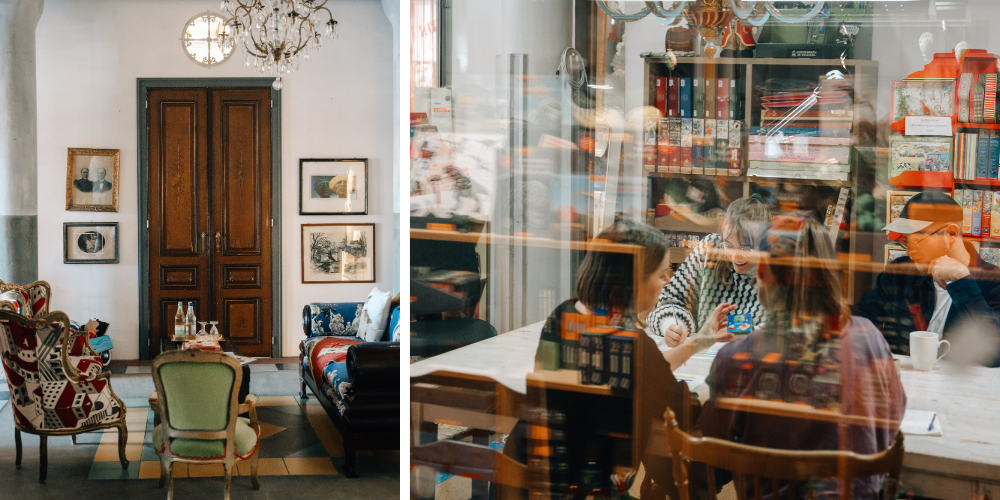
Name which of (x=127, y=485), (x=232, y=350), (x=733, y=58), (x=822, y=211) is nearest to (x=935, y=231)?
(x=822, y=211)

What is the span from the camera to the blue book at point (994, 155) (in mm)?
1050

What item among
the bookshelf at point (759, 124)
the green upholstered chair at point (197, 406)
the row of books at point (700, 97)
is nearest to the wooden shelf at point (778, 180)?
the bookshelf at point (759, 124)

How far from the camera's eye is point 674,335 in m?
1.34

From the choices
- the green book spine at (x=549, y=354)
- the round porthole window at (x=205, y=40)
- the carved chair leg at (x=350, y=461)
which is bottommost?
the carved chair leg at (x=350, y=461)

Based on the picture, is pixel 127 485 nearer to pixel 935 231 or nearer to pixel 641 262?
pixel 641 262

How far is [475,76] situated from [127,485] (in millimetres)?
2921

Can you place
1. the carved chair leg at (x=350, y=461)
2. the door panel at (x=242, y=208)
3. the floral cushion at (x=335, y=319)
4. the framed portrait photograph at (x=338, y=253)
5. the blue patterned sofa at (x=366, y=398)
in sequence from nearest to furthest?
the blue patterned sofa at (x=366, y=398), the carved chair leg at (x=350, y=461), the floral cushion at (x=335, y=319), the door panel at (x=242, y=208), the framed portrait photograph at (x=338, y=253)

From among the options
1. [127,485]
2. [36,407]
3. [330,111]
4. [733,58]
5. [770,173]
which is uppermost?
[330,111]

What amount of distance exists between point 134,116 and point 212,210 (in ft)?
3.16

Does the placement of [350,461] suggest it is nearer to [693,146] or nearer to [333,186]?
[693,146]

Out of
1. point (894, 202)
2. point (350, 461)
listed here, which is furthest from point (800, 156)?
point (350, 461)

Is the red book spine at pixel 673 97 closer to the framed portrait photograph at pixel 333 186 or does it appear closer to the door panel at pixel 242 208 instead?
the framed portrait photograph at pixel 333 186

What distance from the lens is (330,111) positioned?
5867mm

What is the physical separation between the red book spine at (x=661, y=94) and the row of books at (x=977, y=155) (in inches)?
18.3
